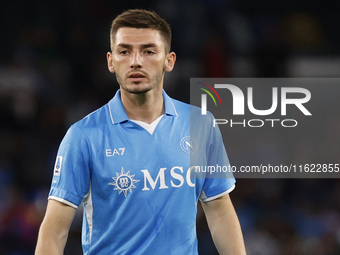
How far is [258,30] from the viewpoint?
7.12m

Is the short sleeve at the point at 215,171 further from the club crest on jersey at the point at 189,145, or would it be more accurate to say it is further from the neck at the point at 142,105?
the neck at the point at 142,105

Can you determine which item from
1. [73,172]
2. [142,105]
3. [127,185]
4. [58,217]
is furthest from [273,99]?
[58,217]

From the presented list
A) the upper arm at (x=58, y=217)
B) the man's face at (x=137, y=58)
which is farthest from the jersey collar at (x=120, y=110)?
the upper arm at (x=58, y=217)

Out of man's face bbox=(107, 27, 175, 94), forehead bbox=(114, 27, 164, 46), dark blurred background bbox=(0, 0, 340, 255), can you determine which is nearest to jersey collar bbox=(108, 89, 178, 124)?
man's face bbox=(107, 27, 175, 94)

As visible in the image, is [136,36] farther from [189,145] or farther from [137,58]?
[189,145]

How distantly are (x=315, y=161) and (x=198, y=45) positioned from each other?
2.03 metres

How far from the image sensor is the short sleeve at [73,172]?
274 cm

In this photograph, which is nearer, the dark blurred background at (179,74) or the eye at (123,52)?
the eye at (123,52)

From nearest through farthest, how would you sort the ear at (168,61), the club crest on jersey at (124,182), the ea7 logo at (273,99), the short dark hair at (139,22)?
the club crest on jersey at (124,182) → the short dark hair at (139,22) → the ear at (168,61) → the ea7 logo at (273,99)

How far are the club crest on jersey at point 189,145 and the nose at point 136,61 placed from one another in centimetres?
49

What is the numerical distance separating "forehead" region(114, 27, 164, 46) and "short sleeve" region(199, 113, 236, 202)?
625 mm

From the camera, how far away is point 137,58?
284cm

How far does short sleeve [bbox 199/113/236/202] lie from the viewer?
10.0 feet

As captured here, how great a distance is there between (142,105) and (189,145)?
13.6 inches
